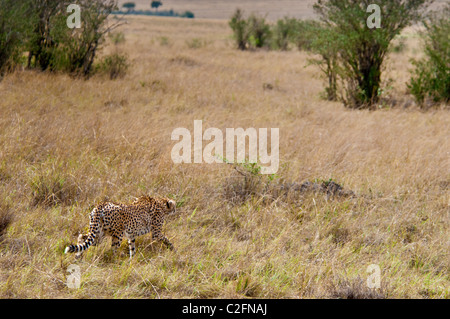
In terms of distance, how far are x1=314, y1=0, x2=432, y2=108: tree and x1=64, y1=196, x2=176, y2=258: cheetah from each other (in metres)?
8.14

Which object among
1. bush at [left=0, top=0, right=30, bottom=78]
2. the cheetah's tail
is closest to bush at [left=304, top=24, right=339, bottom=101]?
bush at [left=0, top=0, right=30, bottom=78]

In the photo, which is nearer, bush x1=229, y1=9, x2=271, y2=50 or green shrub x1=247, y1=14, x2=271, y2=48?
bush x1=229, y1=9, x2=271, y2=50

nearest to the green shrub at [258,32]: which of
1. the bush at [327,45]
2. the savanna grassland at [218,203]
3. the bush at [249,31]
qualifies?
the bush at [249,31]

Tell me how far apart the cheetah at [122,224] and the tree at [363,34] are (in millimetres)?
8145

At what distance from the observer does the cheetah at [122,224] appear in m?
3.35

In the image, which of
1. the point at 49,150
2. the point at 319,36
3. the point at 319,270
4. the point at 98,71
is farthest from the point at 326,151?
the point at 98,71

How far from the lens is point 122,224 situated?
3455 millimetres

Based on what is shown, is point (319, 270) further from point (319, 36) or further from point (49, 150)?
point (319, 36)

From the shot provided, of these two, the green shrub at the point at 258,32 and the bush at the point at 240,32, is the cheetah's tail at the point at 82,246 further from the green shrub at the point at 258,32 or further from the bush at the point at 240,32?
the green shrub at the point at 258,32

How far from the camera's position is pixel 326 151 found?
6492mm

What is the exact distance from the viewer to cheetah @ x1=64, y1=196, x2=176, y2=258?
3.35 metres

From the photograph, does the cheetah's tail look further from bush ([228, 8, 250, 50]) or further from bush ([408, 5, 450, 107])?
bush ([228, 8, 250, 50])

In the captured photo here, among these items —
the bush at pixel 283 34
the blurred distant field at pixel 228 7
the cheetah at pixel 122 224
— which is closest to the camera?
the cheetah at pixel 122 224

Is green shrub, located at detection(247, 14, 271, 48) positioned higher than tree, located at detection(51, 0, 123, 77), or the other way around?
green shrub, located at detection(247, 14, 271, 48)
